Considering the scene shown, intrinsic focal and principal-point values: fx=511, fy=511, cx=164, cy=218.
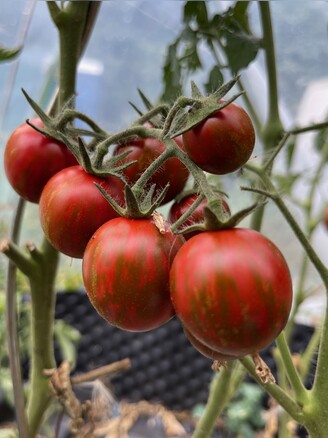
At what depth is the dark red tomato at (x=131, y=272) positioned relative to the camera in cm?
28

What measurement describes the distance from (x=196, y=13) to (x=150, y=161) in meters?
0.26

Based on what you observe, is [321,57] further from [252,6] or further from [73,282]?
[73,282]

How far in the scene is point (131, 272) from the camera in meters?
0.28

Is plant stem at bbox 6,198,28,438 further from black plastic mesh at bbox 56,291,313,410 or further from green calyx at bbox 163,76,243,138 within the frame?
black plastic mesh at bbox 56,291,313,410

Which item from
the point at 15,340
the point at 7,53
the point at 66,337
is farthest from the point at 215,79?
the point at 66,337

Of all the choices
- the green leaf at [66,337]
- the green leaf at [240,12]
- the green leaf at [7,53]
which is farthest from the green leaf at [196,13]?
the green leaf at [66,337]

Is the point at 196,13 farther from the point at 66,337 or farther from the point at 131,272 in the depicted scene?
the point at 66,337

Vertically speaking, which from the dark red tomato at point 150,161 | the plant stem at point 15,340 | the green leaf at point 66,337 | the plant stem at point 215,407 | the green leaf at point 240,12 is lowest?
the green leaf at point 66,337

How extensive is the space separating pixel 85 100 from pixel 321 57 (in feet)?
1.67

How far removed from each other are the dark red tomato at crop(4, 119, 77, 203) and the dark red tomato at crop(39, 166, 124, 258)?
40mm

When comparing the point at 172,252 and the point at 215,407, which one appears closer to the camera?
the point at 172,252

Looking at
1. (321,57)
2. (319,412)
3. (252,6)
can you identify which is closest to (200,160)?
(319,412)

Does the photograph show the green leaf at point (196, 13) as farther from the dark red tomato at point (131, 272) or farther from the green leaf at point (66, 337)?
the green leaf at point (66, 337)

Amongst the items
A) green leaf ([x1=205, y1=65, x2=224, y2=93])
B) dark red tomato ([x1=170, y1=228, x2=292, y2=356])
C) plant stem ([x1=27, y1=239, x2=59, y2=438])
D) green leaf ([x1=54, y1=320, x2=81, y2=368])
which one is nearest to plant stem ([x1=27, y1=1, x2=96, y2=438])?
plant stem ([x1=27, y1=239, x2=59, y2=438])
